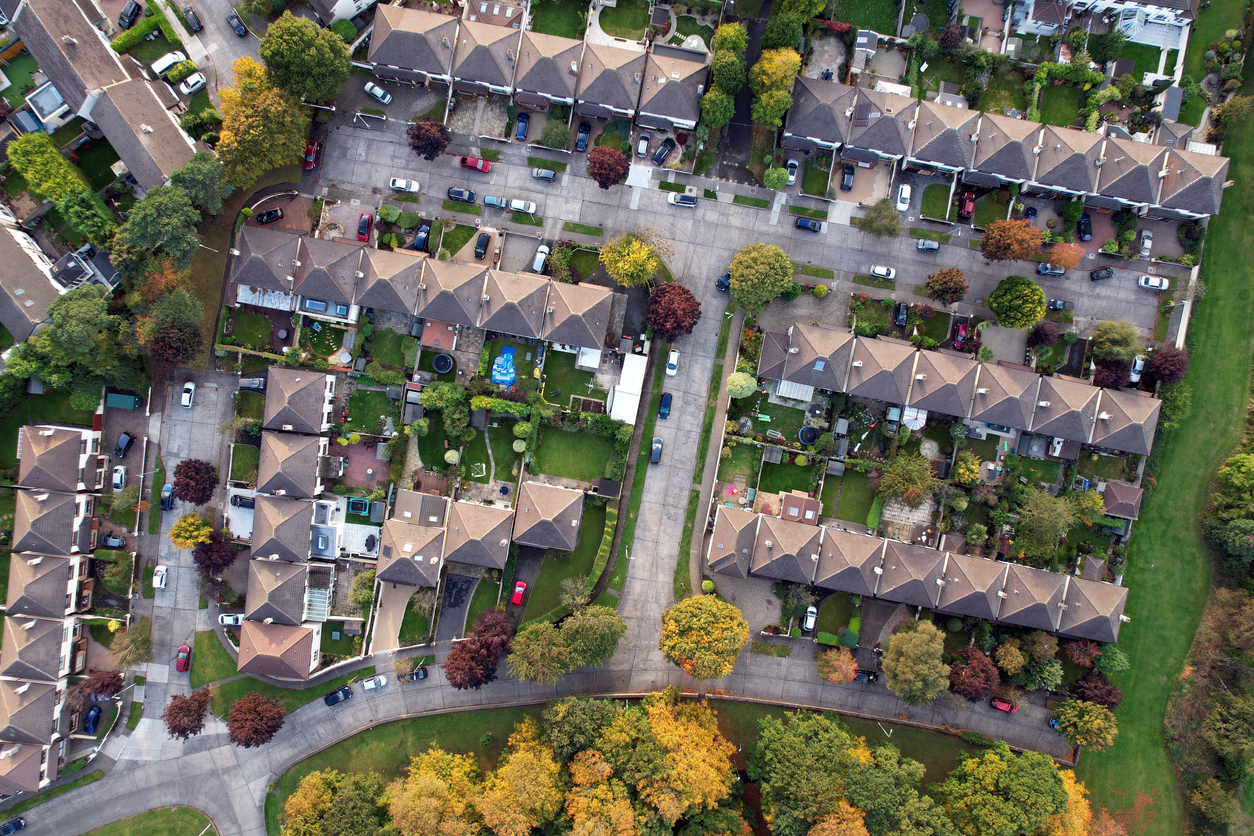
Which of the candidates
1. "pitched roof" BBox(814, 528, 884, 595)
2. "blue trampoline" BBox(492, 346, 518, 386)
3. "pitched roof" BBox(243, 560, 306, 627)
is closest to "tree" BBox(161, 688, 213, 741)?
"pitched roof" BBox(243, 560, 306, 627)

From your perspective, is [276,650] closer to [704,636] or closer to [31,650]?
[31,650]

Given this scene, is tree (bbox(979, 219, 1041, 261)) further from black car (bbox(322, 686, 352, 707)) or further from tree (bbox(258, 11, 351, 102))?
black car (bbox(322, 686, 352, 707))

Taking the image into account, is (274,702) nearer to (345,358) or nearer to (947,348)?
(345,358)

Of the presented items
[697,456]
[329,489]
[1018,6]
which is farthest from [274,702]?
[1018,6]

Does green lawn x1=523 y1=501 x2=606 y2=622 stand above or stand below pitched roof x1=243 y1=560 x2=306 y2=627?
above

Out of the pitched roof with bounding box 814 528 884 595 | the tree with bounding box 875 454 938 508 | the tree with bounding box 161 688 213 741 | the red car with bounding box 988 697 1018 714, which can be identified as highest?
the tree with bounding box 875 454 938 508

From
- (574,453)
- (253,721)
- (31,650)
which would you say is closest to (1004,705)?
(574,453)

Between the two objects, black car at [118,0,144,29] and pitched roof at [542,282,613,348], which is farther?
black car at [118,0,144,29]

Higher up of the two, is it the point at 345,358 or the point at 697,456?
the point at 345,358
